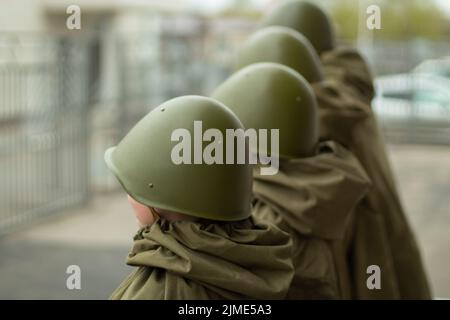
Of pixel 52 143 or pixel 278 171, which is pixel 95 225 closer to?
pixel 52 143

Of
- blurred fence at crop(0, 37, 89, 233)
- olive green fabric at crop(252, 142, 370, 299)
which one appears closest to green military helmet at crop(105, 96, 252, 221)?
olive green fabric at crop(252, 142, 370, 299)

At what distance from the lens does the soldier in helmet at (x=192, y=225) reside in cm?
168

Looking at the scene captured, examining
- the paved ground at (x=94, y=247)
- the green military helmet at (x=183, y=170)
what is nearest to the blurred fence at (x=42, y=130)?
the paved ground at (x=94, y=247)

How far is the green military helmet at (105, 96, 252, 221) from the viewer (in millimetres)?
1752

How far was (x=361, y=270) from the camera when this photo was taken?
2.81 metres

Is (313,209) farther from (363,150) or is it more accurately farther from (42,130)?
(42,130)

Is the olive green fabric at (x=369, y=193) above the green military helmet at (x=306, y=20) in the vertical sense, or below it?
below

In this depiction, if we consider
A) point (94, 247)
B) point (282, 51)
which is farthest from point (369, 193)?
point (94, 247)

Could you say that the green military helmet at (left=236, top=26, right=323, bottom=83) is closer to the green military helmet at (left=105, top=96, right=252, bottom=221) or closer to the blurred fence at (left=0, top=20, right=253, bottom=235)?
the green military helmet at (left=105, top=96, right=252, bottom=221)

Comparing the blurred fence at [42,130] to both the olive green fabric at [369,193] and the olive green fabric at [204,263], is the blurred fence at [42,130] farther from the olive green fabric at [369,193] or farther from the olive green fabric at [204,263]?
the olive green fabric at [204,263]

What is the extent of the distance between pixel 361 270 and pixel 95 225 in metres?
4.94

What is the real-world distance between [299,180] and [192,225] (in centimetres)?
75

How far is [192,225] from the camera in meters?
1.72

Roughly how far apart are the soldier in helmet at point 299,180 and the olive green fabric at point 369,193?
414mm
